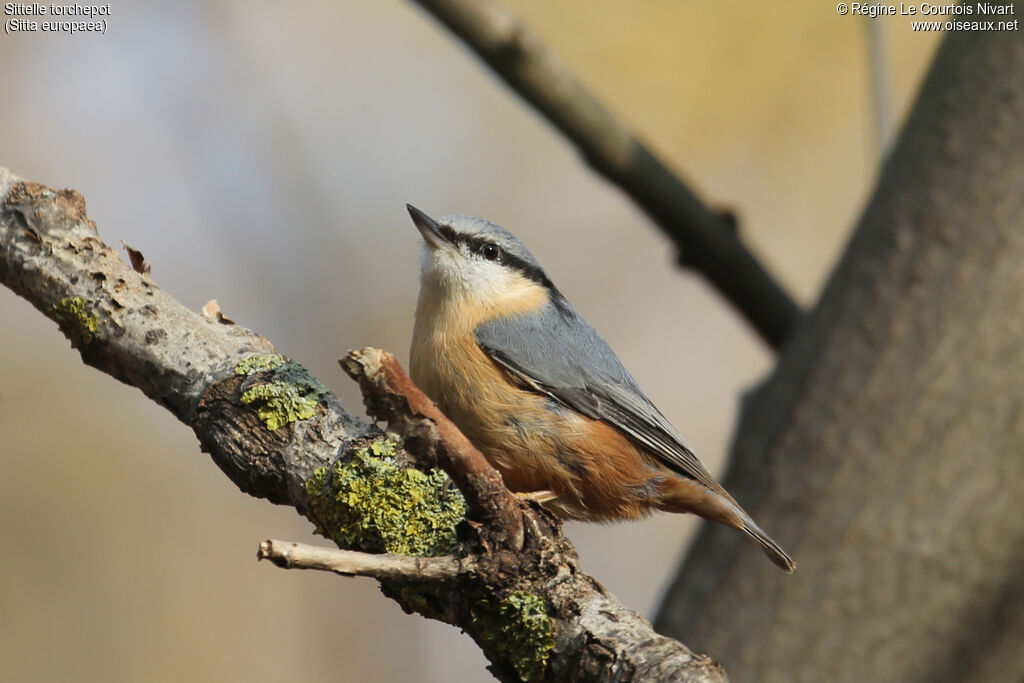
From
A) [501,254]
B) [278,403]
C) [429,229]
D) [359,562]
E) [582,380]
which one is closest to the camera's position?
[359,562]

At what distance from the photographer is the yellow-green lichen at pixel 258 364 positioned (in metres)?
2.36

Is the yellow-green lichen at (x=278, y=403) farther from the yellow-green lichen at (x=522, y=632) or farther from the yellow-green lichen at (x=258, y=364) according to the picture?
the yellow-green lichen at (x=522, y=632)

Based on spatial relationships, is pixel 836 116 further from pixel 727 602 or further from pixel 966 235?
pixel 727 602

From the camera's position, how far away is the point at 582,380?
3504mm

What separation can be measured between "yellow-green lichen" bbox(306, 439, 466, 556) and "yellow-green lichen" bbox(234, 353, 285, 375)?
321mm

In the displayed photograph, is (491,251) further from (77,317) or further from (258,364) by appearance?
(77,317)

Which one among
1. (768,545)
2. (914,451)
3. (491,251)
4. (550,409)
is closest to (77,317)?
(550,409)

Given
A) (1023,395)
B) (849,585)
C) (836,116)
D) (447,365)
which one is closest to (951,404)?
(1023,395)

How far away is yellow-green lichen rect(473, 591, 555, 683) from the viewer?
6.78 feet

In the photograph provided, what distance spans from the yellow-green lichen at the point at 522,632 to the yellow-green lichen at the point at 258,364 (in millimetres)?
820

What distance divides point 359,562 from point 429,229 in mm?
2357

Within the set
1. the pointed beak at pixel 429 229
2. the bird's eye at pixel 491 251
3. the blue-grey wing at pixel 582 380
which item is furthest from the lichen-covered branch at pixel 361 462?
the bird's eye at pixel 491 251

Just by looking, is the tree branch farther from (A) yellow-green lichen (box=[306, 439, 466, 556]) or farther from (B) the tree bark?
(A) yellow-green lichen (box=[306, 439, 466, 556])

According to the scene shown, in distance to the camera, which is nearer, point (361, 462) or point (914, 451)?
point (361, 462)
